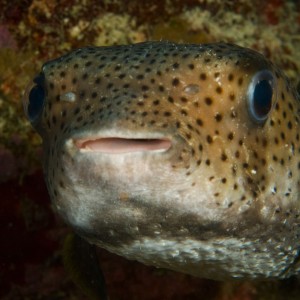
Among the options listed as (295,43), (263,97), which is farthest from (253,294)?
(263,97)

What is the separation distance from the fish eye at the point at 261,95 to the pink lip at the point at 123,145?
561 mm

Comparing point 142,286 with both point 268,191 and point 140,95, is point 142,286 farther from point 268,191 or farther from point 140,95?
point 140,95

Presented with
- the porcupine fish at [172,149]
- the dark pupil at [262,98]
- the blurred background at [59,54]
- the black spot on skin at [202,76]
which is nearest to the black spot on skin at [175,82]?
the porcupine fish at [172,149]

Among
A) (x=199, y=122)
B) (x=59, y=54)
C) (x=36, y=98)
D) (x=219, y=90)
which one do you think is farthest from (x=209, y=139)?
(x=59, y=54)

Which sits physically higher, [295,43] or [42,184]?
[295,43]

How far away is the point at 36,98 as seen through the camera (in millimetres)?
2490

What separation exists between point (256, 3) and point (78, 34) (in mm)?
1518

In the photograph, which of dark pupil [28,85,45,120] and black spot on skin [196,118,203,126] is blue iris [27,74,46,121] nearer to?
dark pupil [28,85,45,120]

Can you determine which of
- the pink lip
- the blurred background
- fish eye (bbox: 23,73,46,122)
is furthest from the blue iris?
the blurred background

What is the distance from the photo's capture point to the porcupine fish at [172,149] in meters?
1.83

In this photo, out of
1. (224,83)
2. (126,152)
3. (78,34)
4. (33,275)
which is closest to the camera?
(126,152)

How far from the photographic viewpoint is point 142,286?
13.7 ft

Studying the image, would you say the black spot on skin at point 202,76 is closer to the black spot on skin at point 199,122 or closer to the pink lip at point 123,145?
the black spot on skin at point 199,122

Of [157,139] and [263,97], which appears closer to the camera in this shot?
[157,139]
